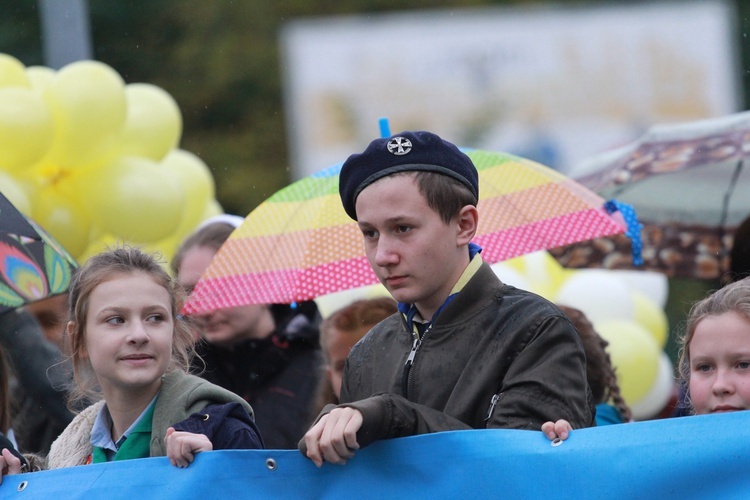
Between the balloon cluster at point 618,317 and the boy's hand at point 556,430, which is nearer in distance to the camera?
the boy's hand at point 556,430

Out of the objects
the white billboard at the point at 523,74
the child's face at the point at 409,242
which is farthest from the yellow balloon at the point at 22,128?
the white billboard at the point at 523,74

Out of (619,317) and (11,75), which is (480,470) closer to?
(11,75)

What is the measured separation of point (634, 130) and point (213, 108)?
6928 millimetres

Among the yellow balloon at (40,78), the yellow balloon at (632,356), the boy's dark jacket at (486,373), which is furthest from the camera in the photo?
the yellow balloon at (632,356)

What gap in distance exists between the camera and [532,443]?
8.95ft

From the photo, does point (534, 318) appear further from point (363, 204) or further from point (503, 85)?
point (503, 85)

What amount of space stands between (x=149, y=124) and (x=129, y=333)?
376 cm

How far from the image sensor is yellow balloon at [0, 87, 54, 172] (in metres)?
5.85

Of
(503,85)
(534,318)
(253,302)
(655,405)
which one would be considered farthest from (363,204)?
(503,85)

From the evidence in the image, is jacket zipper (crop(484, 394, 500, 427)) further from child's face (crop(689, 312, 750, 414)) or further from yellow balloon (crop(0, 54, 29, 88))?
yellow balloon (crop(0, 54, 29, 88))

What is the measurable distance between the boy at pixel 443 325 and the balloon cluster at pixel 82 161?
3160 mm

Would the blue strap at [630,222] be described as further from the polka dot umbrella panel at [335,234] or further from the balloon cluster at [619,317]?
the balloon cluster at [619,317]

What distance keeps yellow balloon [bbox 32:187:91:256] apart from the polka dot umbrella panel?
60.4 inches

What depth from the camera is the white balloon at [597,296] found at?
24.9ft
